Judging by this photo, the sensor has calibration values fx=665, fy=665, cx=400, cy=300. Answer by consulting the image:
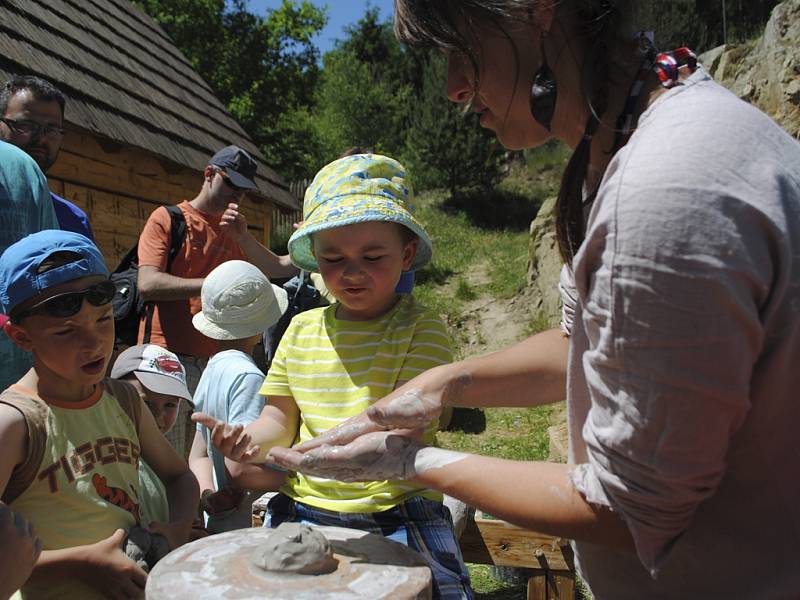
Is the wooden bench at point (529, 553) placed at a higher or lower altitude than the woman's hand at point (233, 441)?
lower

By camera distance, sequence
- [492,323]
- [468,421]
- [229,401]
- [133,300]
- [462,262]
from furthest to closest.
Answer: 1. [462,262]
2. [492,323]
3. [468,421]
4. [133,300]
5. [229,401]

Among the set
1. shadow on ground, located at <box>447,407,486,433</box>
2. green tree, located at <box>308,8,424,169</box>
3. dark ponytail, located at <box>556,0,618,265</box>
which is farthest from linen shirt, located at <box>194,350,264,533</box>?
green tree, located at <box>308,8,424,169</box>

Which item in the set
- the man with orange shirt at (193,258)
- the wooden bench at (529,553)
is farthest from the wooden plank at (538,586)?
the man with orange shirt at (193,258)

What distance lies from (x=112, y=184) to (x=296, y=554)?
17.1 ft

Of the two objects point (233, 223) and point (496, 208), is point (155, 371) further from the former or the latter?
point (496, 208)

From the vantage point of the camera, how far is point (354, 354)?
1.96 metres

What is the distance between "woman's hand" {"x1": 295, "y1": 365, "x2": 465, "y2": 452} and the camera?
1.47 meters

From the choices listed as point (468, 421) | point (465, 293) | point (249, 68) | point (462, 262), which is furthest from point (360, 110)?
point (468, 421)

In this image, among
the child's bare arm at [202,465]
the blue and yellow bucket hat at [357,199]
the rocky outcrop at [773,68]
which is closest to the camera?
the blue and yellow bucket hat at [357,199]

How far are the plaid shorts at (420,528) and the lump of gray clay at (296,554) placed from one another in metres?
0.31

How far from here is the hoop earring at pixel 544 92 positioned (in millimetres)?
1146

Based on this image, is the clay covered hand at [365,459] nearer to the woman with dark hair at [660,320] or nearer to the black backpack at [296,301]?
the woman with dark hair at [660,320]

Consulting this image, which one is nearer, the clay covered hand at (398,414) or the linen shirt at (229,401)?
the clay covered hand at (398,414)

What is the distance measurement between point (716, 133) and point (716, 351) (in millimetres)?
291
